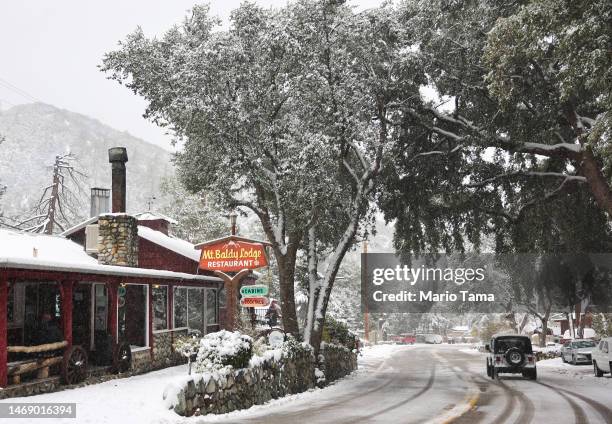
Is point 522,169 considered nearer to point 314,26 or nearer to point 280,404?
point 314,26

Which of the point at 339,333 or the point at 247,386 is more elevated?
the point at 247,386

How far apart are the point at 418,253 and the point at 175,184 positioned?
142ft

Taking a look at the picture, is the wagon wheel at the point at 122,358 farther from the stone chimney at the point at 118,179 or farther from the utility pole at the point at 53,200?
the utility pole at the point at 53,200

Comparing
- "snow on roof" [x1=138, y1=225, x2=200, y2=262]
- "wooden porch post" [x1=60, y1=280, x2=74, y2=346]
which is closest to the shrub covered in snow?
"snow on roof" [x1=138, y1=225, x2=200, y2=262]

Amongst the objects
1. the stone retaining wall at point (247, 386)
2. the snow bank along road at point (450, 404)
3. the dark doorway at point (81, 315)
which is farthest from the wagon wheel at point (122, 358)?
the snow bank along road at point (450, 404)

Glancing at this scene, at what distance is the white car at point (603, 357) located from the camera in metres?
25.8

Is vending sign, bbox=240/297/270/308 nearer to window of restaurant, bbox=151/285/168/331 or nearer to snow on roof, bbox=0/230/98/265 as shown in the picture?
snow on roof, bbox=0/230/98/265

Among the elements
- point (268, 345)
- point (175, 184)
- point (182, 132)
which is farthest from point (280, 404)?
point (175, 184)

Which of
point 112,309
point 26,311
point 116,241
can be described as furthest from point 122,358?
point 116,241

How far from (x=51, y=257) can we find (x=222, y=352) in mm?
7602

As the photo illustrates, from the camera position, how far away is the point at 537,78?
21.2 meters

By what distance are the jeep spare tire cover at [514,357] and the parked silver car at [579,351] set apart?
481 inches

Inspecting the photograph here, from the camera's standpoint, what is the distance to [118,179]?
26.7 metres

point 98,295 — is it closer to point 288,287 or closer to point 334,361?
point 288,287
